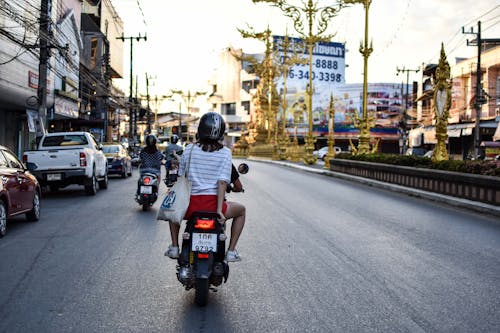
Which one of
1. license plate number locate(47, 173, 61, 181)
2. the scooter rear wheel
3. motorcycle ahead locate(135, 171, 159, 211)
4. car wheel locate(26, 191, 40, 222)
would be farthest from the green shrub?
license plate number locate(47, 173, 61, 181)

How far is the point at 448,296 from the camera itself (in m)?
5.69

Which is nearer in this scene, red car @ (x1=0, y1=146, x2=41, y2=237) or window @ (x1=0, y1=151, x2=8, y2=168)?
red car @ (x1=0, y1=146, x2=41, y2=237)

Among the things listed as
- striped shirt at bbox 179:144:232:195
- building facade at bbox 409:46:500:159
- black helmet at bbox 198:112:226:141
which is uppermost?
building facade at bbox 409:46:500:159

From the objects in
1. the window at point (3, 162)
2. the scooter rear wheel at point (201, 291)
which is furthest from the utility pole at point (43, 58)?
the scooter rear wheel at point (201, 291)

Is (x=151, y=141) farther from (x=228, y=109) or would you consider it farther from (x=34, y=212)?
(x=228, y=109)

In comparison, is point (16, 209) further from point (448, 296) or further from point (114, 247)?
point (448, 296)

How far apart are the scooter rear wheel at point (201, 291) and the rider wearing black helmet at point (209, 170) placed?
0.42 m

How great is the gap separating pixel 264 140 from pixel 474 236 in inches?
2323

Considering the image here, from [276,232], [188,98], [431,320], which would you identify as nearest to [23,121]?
[276,232]

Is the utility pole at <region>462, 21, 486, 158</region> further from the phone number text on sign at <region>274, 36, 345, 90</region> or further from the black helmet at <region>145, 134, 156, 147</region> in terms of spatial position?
the phone number text on sign at <region>274, 36, 345, 90</region>

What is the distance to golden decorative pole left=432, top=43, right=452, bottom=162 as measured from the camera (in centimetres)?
1803

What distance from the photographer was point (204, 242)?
525 centimetres

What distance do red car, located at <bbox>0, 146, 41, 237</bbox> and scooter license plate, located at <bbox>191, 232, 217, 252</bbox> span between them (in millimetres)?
5608

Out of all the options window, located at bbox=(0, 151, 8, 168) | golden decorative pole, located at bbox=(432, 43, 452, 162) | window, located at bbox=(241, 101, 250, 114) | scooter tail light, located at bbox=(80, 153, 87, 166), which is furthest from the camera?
window, located at bbox=(241, 101, 250, 114)
